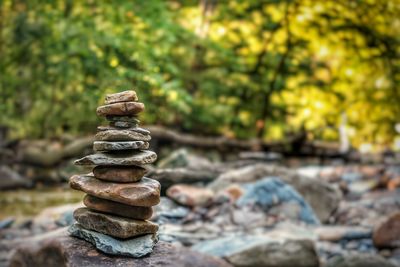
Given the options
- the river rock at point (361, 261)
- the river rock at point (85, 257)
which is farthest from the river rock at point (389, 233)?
the river rock at point (85, 257)

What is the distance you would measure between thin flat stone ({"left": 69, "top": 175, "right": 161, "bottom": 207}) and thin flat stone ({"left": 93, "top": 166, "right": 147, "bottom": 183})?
0.16 ft

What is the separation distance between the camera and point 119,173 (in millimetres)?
3832

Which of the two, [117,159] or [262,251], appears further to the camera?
[262,251]

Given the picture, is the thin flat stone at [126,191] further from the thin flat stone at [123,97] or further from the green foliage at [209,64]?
the green foliage at [209,64]

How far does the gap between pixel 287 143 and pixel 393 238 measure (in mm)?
10598

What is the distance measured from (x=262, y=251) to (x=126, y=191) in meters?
3.26

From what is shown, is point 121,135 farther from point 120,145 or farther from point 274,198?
point 274,198

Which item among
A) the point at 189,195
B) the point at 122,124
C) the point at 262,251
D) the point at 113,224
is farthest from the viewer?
the point at 189,195

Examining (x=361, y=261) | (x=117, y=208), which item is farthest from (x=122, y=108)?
(x=361, y=261)

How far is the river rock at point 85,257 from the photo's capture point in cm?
366

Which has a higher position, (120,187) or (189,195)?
(120,187)

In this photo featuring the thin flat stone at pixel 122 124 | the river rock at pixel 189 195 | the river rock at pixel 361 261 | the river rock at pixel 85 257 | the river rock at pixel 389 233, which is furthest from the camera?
the river rock at pixel 389 233

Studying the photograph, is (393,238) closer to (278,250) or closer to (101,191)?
(278,250)

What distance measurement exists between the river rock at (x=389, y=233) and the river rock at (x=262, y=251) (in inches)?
67.7
